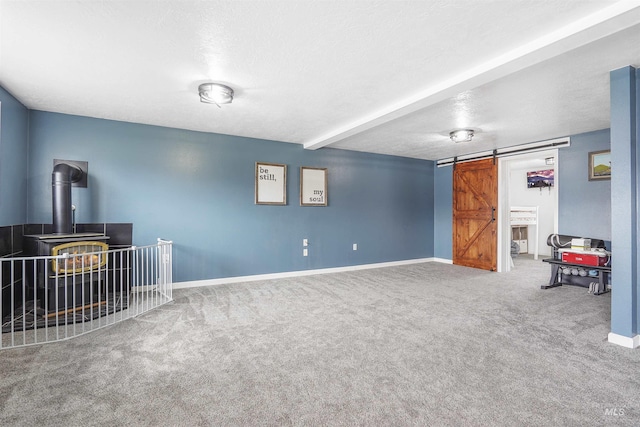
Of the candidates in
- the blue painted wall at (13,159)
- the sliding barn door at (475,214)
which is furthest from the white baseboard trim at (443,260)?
the blue painted wall at (13,159)

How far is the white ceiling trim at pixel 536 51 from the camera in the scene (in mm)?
1850

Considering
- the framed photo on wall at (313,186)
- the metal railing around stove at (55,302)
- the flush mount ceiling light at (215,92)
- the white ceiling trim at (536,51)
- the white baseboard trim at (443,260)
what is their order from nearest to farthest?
the white ceiling trim at (536,51) < the metal railing around stove at (55,302) < the flush mount ceiling light at (215,92) < the framed photo on wall at (313,186) < the white baseboard trim at (443,260)

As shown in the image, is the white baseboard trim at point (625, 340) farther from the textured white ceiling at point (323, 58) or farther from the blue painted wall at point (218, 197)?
the blue painted wall at point (218, 197)

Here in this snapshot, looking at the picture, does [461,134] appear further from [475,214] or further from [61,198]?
[61,198]

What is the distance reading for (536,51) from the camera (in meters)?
2.22

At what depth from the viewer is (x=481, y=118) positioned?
4020 mm

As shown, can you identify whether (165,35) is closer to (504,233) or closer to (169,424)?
(169,424)

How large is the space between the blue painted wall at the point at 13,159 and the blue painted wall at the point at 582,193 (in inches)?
298

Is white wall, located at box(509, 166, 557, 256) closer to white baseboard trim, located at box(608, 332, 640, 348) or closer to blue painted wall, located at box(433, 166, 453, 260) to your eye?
blue painted wall, located at box(433, 166, 453, 260)

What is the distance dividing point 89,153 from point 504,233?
23.7 ft

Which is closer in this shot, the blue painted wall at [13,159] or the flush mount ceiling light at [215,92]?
the flush mount ceiling light at [215,92]

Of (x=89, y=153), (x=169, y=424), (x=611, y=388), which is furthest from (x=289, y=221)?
(x=611, y=388)
